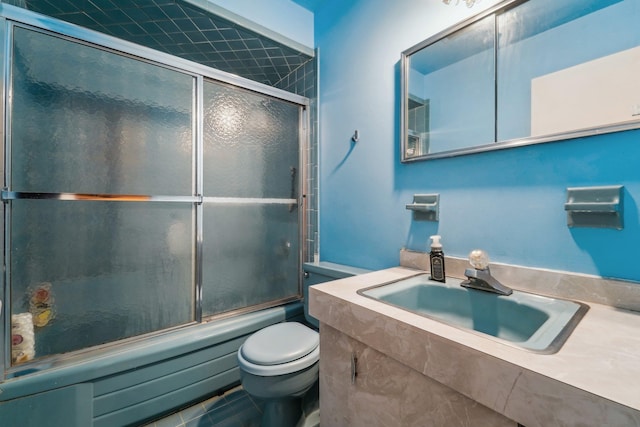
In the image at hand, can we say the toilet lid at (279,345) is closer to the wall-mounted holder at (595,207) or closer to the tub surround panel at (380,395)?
the tub surround panel at (380,395)

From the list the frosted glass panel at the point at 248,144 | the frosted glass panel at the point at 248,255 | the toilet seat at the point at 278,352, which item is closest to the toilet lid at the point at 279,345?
the toilet seat at the point at 278,352

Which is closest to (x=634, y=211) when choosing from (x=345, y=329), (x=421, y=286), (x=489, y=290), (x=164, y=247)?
(x=489, y=290)

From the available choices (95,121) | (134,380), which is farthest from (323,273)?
(95,121)

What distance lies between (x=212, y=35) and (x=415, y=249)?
1667mm

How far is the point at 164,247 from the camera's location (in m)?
1.31

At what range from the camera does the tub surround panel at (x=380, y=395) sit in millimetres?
513

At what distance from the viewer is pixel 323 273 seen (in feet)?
4.89

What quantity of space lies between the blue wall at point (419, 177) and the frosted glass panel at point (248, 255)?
10.9 inches

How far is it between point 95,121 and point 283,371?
1346 millimetres

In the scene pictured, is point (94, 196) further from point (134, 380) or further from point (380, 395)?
point (380, 395)

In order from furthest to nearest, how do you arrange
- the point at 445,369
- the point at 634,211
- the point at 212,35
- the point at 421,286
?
the point at 212,35 → the point at 421,286 → the point at 634,211 → the point at 445,369

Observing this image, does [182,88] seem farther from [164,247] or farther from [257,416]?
[257,416]

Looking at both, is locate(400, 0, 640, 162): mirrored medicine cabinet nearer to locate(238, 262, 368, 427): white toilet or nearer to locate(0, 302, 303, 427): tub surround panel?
locate(238, 262, 368, 427): white toilet

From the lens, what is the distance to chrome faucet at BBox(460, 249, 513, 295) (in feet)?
2.66
